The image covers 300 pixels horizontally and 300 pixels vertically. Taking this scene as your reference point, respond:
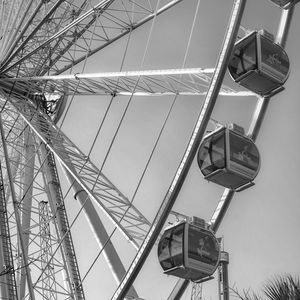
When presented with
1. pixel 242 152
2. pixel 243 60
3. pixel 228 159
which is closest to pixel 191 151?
pixel 228 159

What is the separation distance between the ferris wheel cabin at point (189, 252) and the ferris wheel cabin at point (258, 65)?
2.45m

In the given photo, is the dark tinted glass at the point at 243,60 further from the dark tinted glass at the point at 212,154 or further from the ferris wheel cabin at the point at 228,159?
the dark tinted glass at the point at 212,154

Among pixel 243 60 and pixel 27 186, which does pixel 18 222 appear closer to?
pixel 27 186

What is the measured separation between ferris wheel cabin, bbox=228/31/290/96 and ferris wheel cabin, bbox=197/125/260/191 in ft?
2.49

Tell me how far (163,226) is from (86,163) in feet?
24.4

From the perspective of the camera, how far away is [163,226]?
1290cm

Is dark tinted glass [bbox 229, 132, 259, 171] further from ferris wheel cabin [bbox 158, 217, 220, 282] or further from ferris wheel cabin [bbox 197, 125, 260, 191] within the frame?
ferris wheel cabin [bbox 158, 217, 220, 282]

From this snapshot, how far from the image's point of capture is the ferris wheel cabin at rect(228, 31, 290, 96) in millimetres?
13906

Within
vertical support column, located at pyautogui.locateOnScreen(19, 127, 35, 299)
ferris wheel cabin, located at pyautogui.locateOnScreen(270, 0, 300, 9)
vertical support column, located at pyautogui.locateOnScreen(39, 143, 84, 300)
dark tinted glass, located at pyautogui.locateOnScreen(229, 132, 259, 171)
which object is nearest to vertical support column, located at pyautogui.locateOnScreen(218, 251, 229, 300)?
vertical support column, located at pyautogui.locateOnScreen(39, 143, 84, 300)

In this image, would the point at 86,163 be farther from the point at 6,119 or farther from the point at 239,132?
the point at 239,132

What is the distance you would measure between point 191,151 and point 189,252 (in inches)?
60.5

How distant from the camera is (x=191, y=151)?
12.7 metres

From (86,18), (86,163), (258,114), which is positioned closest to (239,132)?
(258,114)

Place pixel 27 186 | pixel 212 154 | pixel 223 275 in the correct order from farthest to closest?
pixel 27 186, pixel 223 275, pixel 212 154
